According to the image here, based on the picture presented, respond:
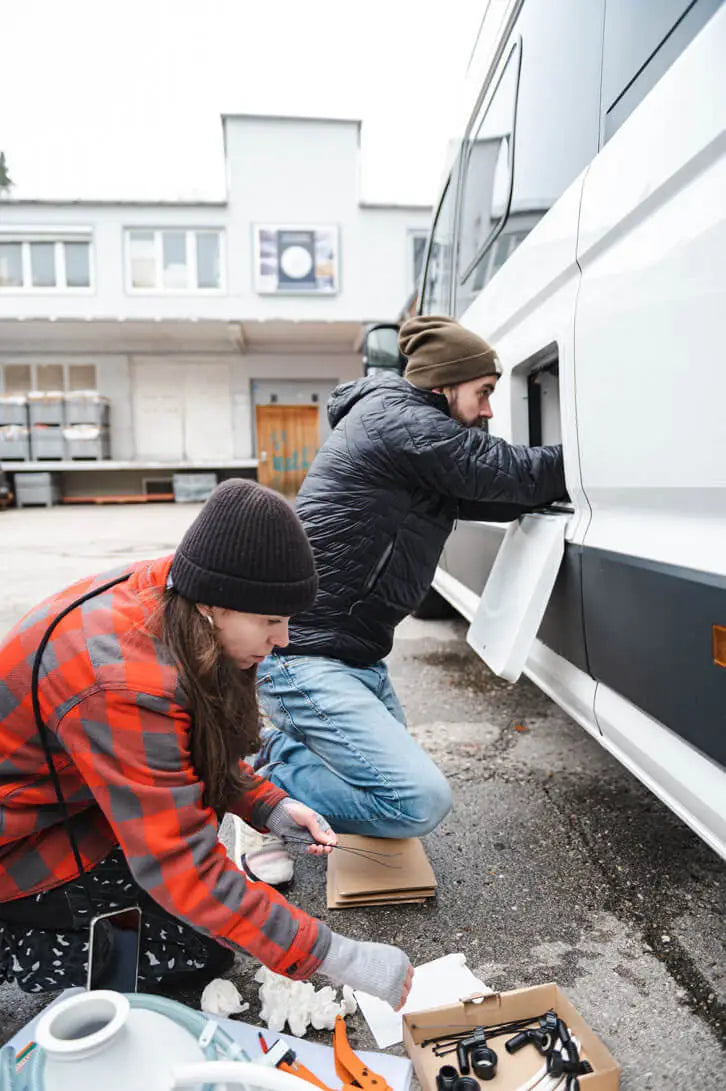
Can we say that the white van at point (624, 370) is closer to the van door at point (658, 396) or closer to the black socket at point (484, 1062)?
the van door at point (658, 396)

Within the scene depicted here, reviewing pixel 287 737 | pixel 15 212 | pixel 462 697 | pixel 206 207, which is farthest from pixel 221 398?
pixel 287 737

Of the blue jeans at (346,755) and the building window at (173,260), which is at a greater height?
the building window at (173,260)

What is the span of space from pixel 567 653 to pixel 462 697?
5.37 feet

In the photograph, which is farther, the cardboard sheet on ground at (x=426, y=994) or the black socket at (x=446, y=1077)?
the cardboard sheet on ground at (x=426, y=994)

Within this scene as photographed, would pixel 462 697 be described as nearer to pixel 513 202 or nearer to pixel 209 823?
pixel 513 202

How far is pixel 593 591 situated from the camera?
162 centimetres

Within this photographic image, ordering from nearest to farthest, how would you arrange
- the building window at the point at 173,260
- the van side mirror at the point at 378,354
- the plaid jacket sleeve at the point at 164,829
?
the plaid jacket sleeve at the point at 164,829, the van side mirror at the point at 378,354, the building window at the point at 173,260

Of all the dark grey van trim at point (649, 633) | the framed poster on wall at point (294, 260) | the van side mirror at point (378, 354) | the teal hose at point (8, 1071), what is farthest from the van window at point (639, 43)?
the framed poster on wall at point (294, 260)

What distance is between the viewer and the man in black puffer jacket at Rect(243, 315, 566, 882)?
187 cm

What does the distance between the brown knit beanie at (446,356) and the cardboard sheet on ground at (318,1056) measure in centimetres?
154

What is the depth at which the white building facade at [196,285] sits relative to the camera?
15.0 metres

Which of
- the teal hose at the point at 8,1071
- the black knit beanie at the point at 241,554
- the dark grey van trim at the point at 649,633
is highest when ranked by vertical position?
the black knit beanie at the point at 241,554

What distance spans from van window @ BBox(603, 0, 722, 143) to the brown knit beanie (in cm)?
61

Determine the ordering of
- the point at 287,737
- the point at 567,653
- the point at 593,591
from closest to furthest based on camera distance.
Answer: the point at 593,591
the point at 567,653
the point at 287,737
